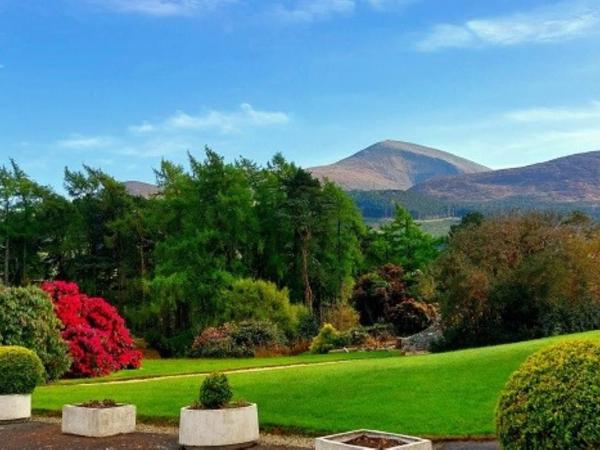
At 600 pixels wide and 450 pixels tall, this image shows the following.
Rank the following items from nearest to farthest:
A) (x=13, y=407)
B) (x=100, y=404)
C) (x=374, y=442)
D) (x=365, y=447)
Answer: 1. (x=365, y=447)
2. (x=374, y=442)
3. (x=100, y=404)
4. (x=13, y=407)

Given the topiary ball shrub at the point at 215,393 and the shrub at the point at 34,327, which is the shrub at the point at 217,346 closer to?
the shrub at the point at 34,327

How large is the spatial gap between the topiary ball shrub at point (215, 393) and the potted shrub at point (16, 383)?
19.5 ft

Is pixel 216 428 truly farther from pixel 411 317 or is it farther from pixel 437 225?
pixel 437 225

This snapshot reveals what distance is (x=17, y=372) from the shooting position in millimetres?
16094

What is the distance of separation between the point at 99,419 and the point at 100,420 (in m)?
0.03

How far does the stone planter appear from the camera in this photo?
51.8 feet

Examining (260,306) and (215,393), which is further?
(260,306)

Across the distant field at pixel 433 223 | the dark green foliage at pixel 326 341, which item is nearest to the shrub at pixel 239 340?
the dark green foliage at pixel 326 341

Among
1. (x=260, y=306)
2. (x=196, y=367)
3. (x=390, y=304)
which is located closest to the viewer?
(x=196, y=367)

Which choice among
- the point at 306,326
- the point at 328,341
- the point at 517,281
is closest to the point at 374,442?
the point at 517,281

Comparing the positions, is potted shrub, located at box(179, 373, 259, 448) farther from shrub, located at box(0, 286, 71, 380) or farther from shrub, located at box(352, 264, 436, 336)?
shrub, located at box(352, 264, 436, 336)

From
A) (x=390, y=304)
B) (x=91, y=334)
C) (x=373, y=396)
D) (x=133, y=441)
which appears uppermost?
(x=373, y=396)

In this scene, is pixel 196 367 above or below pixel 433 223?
below

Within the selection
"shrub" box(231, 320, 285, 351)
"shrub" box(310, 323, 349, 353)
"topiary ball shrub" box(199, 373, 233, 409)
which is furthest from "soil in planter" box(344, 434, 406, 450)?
"shrub" box(231, 320, 285, 351)
